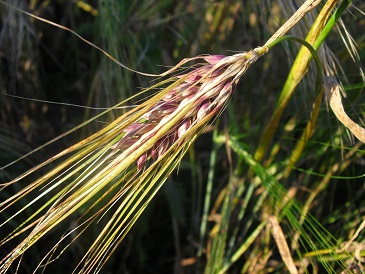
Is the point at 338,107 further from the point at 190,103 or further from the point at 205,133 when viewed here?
the point at 205,133

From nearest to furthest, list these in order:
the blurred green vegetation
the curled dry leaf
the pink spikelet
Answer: the pink spikelet, the curled dry leaf, the blurred green vegetation

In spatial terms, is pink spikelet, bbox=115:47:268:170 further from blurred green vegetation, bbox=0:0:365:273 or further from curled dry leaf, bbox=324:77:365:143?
blurred green vegetation, bbox=0:0:365:273

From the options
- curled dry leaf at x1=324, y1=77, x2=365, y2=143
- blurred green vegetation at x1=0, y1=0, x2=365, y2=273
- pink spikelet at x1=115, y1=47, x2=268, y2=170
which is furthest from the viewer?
blurred green vegetation at x1=0, y1=0, x2=365, y2=273

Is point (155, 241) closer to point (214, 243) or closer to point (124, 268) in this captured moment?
point (124, 268)

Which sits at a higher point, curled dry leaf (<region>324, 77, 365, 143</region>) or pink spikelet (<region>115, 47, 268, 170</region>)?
pink spikelet (<region>115, 47, 268, 170</region>)

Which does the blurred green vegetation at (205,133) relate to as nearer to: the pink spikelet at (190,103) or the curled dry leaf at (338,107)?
the curled dry leaf at (338,107)

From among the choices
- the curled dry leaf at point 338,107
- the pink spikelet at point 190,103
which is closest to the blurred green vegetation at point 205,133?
the curled dry leaf at point 338,107

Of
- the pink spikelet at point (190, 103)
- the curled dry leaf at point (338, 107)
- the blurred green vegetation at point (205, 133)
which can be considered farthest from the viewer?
the blurred green vegetation at point (205, 133)

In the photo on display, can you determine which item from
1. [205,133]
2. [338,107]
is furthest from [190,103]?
[205,133]

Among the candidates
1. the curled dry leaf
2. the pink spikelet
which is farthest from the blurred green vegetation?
the pink spikelet
